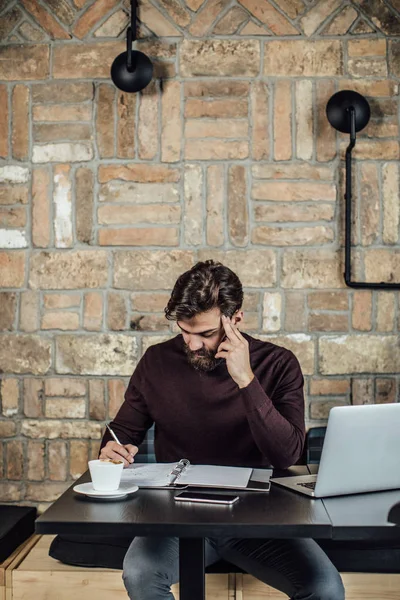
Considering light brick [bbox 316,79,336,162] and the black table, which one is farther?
light brick [bbox 316,79,336,162]

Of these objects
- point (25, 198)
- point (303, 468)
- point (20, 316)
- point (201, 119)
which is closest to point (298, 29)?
point (201, 119)

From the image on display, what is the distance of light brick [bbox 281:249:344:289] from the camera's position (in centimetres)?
301

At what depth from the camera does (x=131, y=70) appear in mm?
2879

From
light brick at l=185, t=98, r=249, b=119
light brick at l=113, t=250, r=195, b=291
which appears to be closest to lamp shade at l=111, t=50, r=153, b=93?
light brick at l=185, t=98, r=249, b=119

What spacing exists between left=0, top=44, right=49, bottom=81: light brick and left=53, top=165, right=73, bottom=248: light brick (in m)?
0.40

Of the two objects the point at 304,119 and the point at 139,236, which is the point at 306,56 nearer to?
the point at 304,119

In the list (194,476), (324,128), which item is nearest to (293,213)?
(324,128)

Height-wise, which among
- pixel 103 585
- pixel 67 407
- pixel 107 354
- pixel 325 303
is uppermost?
pixel 325 303

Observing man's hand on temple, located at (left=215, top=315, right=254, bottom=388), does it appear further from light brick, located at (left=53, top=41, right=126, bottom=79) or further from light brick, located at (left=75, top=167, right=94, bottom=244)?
light brick, located at (left=53, top=41, right=126, bottom=79)

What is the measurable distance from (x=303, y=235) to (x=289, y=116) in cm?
50

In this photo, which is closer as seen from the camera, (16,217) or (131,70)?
(131,70)

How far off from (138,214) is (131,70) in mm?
570

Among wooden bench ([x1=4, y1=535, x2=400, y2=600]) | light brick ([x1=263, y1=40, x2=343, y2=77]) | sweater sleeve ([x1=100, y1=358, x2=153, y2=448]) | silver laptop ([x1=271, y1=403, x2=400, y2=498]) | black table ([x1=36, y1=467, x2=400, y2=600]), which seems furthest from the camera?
light brick ([x1=263, y1=40, x2=343, y2=77])

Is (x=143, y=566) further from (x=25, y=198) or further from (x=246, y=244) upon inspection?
(x=25, y=198)
